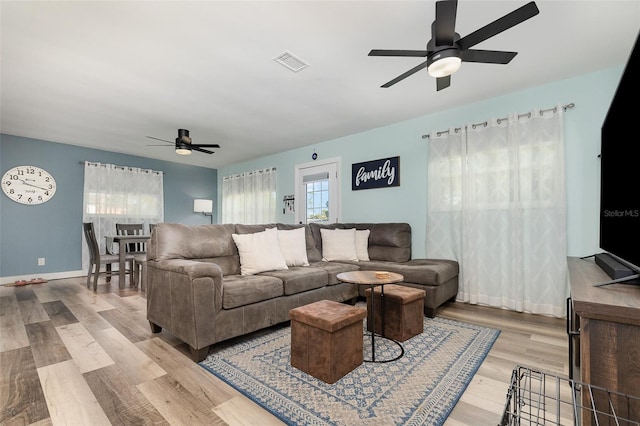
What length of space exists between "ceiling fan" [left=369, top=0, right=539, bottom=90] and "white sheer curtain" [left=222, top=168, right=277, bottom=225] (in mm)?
4413

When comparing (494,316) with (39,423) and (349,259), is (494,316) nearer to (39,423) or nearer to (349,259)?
(349,259)

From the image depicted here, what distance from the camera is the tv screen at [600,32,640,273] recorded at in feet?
4.00

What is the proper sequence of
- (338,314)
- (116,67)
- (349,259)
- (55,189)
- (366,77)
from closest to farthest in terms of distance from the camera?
1. (338,314)
2. (116,67)
3. (366,77)
4. (349,259)
5. (55,189)

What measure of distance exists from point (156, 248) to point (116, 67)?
68.1 inches

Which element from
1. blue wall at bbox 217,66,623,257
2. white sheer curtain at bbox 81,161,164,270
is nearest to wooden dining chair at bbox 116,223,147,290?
white sheer curtain at bbox 81,161,164,270

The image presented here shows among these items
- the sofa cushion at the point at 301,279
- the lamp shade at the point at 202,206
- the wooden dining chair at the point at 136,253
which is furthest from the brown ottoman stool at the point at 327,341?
the lamp shade at the point at 202,206

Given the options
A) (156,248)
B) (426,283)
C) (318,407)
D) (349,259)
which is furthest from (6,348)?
(426,283)

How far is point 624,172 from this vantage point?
142 centimetres

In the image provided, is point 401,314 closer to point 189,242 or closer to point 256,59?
point 189,242

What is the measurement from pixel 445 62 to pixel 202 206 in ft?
20.1

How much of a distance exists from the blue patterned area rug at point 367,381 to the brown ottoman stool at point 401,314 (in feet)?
0.25

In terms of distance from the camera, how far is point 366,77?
292 cm

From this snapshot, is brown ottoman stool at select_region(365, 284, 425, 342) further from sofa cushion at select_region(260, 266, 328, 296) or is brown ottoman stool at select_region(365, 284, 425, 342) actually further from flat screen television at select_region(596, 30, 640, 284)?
flat screen television at select_region(596, 30, 640, 284)

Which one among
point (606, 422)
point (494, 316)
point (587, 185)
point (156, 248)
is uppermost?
point (587, 185)
